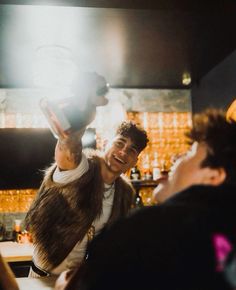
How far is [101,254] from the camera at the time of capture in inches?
35.0

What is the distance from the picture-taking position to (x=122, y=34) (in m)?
2.96

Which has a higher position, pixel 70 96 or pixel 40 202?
pixel 70 96

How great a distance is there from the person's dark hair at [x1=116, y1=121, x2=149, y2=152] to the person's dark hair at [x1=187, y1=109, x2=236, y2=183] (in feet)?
3.18

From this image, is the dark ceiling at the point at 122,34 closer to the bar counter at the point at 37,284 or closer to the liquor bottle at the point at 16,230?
the liquor bottle at the point at 16,230

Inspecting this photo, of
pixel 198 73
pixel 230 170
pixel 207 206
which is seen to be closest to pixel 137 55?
pixel 198 73

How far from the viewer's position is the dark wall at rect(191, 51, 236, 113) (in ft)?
11.3

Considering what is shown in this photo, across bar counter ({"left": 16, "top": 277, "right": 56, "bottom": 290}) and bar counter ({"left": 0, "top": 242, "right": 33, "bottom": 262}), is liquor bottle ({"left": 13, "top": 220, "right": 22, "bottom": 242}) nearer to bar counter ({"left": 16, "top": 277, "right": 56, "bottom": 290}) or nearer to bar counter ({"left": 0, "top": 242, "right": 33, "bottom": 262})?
bar counter ({"left": 0, "top": 242, "right": 33, "bottom": 262})

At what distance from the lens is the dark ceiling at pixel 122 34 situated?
8.29 ft

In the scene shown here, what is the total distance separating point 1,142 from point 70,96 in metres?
2.24

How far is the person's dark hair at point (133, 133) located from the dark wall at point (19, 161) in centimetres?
134

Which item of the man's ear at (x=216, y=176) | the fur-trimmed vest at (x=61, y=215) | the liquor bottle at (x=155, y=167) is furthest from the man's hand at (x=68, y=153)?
the liquor bottle at (x=155, y=167)

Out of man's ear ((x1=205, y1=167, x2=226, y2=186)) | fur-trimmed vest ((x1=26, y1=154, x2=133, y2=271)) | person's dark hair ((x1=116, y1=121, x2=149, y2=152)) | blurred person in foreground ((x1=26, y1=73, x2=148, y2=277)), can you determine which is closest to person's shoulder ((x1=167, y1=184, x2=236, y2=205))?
man's ear ((x1=205, y1=167, x2=226, y2=186))

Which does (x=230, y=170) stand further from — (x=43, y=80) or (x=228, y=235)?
(x=43, y=80)

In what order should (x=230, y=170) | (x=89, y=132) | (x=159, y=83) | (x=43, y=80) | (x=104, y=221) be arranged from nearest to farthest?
(x=230, y=170) → (x=104, y=221) → (x=43, y=80) → (x=89, y=132) → (x=159, y=83)
